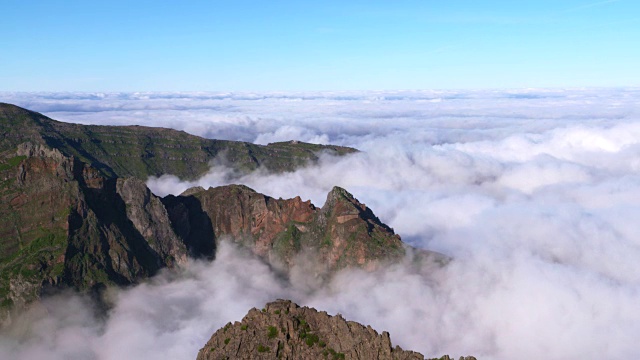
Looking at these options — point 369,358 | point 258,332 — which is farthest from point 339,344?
point 258,332

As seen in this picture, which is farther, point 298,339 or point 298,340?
point 298,339

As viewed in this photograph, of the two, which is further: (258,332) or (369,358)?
(258,332)

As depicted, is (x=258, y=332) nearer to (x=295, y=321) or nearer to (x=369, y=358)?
(x=295, y=321)

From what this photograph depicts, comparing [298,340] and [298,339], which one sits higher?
[298,339]
